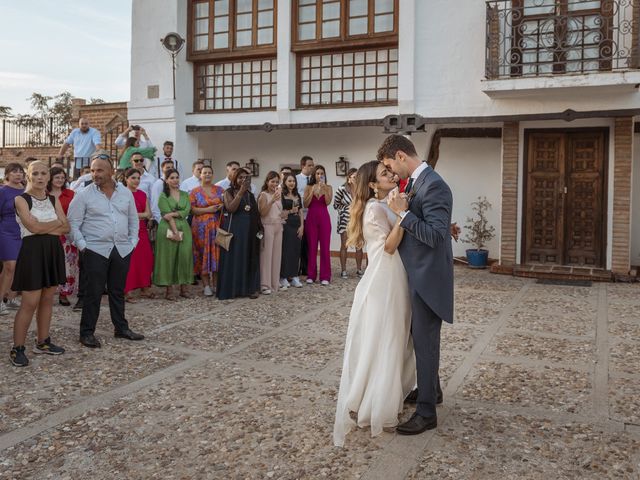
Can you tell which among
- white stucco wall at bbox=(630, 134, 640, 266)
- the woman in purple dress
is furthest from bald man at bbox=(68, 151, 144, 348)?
white stucco wall at bbox=(630, 134, 640, 266)

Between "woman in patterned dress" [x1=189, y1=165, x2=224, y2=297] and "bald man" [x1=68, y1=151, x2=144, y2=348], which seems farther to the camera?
"woman in patterned dress" [x1=189, y1=165, x2=224, y2=297]

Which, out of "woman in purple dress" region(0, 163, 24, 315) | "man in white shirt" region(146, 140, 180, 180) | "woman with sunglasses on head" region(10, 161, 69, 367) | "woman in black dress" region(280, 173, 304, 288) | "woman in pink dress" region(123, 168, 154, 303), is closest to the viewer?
"woman with sunglasses on head" region(10, 161, 69, 367)

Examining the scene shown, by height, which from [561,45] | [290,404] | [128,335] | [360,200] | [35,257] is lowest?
[290,404]

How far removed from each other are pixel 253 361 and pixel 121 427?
1738 millimetres

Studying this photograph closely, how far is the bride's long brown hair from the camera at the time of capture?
4199mm

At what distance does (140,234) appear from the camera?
8.67m

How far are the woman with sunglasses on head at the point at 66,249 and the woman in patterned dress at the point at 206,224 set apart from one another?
1715 mm

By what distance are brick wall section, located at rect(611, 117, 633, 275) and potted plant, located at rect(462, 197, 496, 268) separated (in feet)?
7.95

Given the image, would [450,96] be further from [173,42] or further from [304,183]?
[173,42]

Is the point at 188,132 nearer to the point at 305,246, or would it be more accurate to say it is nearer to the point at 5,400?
the point at 305,246

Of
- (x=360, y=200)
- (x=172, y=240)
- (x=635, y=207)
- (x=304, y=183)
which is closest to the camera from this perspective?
(x=360, y=200)

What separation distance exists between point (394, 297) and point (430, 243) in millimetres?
504

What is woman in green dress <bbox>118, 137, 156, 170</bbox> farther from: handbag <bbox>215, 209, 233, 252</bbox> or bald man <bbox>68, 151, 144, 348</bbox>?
bald man <bbox>68, 151, 144, 348</bbox>

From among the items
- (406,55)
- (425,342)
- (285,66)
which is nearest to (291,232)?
(406,55)
